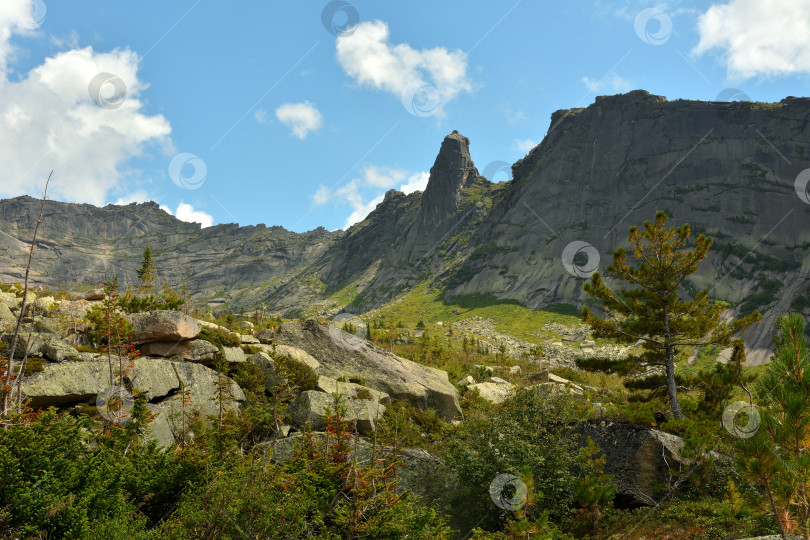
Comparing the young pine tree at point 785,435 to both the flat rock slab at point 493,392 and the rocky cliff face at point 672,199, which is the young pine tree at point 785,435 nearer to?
the flat rock slab at point 493,392

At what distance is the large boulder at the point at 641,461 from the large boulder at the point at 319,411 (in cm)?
842

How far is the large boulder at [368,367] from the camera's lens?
23.5 meters

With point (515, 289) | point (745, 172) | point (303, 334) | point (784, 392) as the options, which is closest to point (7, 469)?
Answer: point (784, 392)

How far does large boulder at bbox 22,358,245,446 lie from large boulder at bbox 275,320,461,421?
6442 mm

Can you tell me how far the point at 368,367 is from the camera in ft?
80.4

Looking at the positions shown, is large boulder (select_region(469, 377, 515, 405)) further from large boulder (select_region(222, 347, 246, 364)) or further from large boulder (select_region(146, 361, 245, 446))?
large boulder (select_region(146, 361, 245, 446))

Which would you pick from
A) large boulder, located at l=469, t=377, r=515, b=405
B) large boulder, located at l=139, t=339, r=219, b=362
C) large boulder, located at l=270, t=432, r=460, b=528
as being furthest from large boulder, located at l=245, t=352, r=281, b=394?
large boulder, located at l=469, t=377, r=515, b=405

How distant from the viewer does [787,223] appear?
131250 millimetres

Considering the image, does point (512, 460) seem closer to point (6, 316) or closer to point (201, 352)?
point (201, 352)

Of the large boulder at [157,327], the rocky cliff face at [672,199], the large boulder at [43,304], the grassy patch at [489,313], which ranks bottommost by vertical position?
the large boulder at [157,327]

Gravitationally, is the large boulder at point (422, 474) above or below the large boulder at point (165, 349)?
below

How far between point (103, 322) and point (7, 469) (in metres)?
8.79

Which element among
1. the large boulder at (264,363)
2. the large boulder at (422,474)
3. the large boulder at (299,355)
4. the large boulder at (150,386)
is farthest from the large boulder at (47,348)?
the large boulder at (422,474)

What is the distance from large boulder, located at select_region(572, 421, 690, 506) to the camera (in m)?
14.1
